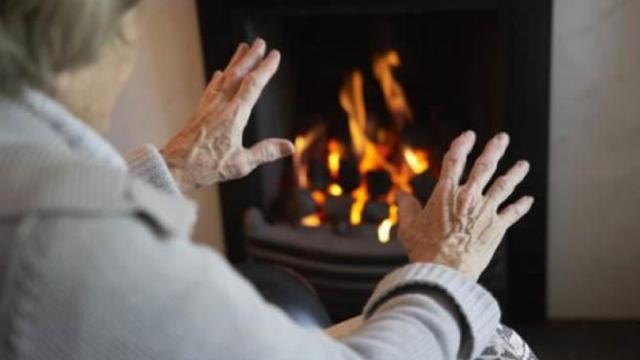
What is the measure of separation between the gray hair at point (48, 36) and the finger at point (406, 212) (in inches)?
17.1

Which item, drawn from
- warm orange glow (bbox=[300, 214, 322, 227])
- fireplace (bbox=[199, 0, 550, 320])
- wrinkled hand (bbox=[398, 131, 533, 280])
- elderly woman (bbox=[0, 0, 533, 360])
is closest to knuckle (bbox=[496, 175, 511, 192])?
wrinkled hand (bbox=[398, 131, 533, 280])

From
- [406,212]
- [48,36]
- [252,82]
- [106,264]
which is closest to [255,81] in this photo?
[252,82]

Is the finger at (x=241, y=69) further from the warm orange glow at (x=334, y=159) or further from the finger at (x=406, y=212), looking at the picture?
the warm orange glow at (x=334, y=159)

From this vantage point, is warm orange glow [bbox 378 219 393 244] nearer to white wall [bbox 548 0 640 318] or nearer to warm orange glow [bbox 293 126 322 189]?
warm orange glow [bbox 293 126 322 189]

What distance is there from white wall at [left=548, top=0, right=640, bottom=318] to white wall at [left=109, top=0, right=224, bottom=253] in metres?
0.78

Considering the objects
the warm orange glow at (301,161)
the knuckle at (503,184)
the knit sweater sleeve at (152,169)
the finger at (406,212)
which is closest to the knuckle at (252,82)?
the knit sweater sleeve at (152,169)

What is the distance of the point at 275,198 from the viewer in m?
2.28

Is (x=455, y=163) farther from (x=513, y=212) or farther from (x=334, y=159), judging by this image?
(x=334, y=159)

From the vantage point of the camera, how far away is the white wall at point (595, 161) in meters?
1.94

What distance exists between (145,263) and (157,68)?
156 cm

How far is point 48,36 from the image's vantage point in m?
0.72

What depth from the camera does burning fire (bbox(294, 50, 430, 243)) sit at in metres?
2.22

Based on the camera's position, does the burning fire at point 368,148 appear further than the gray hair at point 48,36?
Yes

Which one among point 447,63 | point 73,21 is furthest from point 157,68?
point 73,21
